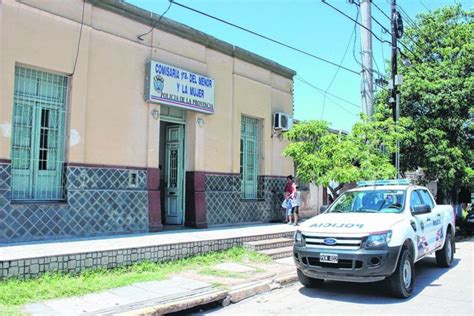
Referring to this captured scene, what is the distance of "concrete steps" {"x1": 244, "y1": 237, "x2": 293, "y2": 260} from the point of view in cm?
1062

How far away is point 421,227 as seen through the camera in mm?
8250

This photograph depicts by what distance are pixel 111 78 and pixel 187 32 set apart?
2842mm

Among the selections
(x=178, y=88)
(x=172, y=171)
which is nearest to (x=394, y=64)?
(x=178, y=88)

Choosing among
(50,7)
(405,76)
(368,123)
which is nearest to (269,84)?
(368,123)

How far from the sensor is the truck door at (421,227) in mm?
8047

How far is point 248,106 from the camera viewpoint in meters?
14.2

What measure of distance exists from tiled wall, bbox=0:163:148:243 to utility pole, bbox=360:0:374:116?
7.73 m

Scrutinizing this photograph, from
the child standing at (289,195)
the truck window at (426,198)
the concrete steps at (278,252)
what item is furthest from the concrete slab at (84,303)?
the child standing at (289,195)

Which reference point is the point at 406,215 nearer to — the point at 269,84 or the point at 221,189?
the point at 221,189

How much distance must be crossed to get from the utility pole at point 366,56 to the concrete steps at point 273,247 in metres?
5.54

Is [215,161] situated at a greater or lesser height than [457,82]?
lesser

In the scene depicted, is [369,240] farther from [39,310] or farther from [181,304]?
[39,310]

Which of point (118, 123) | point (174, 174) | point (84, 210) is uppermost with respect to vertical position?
point (118, 123)

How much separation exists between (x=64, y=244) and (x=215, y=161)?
534 centimetres
